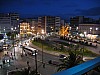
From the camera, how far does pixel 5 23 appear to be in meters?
123

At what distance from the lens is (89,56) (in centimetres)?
3888

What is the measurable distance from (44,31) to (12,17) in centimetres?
2435

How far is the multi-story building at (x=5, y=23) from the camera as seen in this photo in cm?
12011

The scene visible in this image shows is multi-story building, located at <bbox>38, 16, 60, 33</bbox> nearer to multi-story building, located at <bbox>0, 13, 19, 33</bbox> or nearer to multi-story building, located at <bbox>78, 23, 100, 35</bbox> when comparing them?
multi-story building, located at <bbox>0, 13, 19, 33</bbox>

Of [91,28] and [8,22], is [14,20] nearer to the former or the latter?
[8,22]

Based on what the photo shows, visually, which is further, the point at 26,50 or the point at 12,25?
the point at 12,25

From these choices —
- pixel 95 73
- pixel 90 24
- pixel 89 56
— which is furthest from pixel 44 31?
pixel 95 73

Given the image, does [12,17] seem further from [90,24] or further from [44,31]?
[90,24]

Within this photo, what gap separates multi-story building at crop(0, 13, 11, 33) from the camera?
120106 millimetres

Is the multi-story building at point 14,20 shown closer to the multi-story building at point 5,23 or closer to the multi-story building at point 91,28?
the multi-story building at point 5,23

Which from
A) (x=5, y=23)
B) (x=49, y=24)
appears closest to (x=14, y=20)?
(x=5, y=23)

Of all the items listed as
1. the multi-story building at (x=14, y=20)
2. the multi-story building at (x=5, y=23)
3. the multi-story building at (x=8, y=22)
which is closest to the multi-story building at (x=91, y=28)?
the multi-story building at (x=14, y=20)

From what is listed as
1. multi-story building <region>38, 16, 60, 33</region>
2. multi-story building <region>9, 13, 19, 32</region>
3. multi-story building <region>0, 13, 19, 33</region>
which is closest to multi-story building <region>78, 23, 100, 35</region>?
multi-story building <region>38, 16, 60, 33</region>

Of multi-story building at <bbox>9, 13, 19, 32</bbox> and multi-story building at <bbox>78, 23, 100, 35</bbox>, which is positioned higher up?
multi-story building at <bbox>9, 13, 19, 32</bbox>
